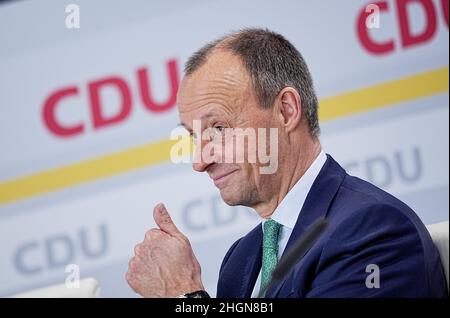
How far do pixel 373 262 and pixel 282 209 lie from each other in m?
0.32

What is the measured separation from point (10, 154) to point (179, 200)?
1.78 feet

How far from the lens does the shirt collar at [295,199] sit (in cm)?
200

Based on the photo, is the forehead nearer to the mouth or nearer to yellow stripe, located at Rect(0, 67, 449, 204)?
the mouth

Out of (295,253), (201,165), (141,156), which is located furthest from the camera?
(141,156)

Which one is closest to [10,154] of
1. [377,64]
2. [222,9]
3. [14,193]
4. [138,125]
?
[14,193]

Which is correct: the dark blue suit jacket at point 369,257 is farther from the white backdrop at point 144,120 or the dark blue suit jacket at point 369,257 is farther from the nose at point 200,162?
the white backdrop at point 144,120

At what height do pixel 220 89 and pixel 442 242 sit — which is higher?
pixel 220 89

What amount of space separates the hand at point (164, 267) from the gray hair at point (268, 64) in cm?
38

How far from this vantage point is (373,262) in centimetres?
177

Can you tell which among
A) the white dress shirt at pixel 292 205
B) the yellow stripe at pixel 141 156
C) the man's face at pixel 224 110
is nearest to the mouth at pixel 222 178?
the man's face at pixel 224 110

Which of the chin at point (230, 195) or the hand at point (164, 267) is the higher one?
the chin at point (230, 195)

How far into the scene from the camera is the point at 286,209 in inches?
79.6

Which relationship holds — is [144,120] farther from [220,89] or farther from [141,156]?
[220,89]

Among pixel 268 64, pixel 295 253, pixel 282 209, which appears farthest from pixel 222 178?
pixel 295 253
